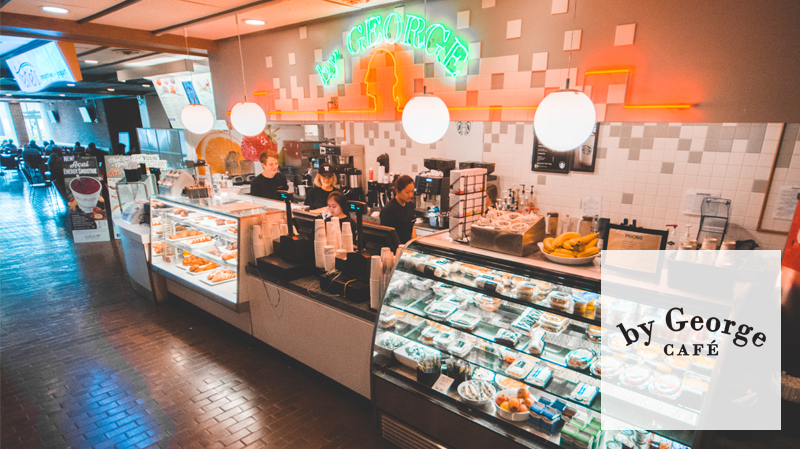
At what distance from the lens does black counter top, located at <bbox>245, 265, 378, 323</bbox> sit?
10.7 ft

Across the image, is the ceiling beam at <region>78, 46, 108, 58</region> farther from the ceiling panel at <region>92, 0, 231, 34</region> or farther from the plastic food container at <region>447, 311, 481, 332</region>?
the plastic food container at <region>447, 311, 481, 332</region>

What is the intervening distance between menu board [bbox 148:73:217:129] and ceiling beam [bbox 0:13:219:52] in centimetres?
382

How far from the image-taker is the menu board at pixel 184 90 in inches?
408

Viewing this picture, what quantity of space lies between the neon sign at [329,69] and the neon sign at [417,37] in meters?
0.57

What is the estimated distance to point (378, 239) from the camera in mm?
3656

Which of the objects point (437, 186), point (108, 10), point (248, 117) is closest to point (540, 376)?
point (437, 186)

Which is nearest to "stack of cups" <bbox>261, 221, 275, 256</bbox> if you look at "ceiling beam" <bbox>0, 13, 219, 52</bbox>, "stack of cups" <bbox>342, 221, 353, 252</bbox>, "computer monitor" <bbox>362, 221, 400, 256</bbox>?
"stack of cups" <bbox>342, 221, 353, 252</bbox>

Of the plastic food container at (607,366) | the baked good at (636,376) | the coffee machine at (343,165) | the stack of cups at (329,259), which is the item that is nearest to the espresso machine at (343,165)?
the coffee machine at (343,165)

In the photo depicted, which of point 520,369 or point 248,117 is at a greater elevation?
point 248,117

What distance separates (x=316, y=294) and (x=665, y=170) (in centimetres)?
428

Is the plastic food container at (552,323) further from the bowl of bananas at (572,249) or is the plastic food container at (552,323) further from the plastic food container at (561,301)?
the bowl of bananas at (572,249)

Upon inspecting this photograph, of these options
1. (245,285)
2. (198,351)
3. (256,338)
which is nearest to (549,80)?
(245,285)

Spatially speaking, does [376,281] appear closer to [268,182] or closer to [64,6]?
[268,182]

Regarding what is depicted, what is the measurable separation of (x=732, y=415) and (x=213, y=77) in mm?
8527
